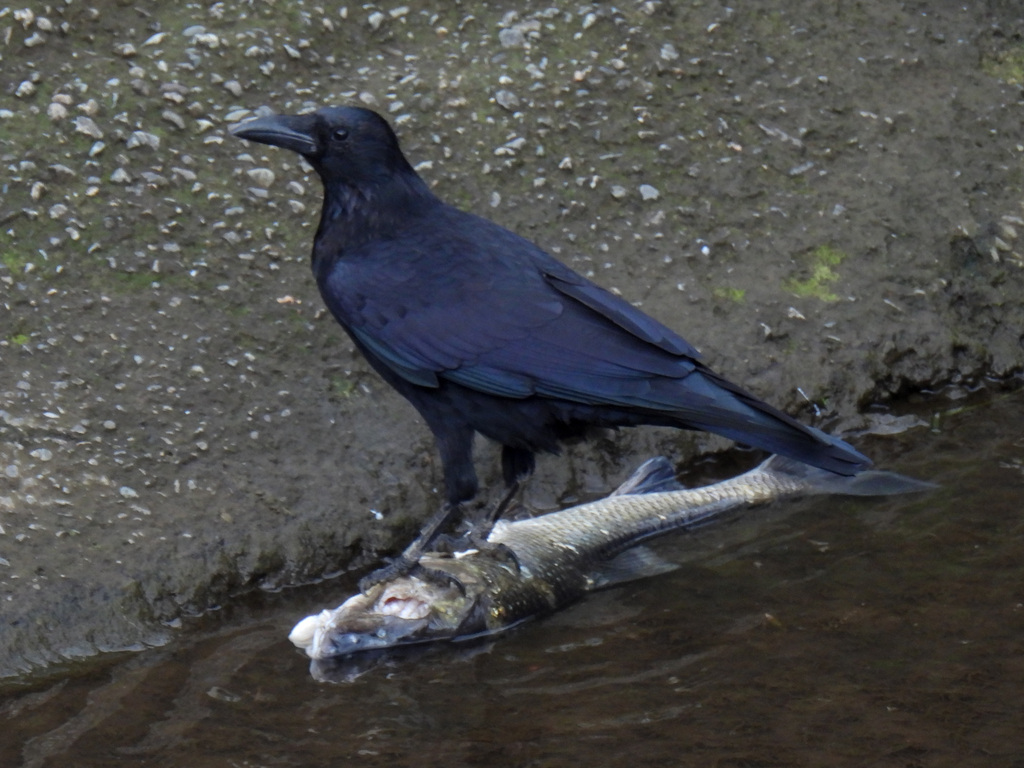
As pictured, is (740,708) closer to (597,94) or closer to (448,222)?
(448,222)

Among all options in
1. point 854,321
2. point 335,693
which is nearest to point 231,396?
point 335,693

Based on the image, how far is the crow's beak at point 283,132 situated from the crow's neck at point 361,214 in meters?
0.17

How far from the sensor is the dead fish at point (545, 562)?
3.98 metres

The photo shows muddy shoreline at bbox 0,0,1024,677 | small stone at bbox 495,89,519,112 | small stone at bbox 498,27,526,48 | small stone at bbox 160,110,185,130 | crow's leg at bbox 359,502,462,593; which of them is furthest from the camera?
small stone at bbox 498,27,526,48

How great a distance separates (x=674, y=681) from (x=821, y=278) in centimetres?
255

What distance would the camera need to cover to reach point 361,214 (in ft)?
15.4

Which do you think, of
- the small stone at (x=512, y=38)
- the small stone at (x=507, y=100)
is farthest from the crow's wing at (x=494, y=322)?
the small stone at (x=512, y=38)

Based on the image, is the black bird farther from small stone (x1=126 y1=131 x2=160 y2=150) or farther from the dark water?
small stone (x1=126 y1=131 x2=160 y2=150)

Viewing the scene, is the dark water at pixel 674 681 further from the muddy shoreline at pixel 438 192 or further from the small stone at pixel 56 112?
the small stone at pixel 56 112

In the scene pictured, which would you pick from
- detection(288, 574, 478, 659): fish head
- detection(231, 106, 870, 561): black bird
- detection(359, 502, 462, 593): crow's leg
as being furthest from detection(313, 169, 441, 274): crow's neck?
detection(288, 574, 478, 659): fish head

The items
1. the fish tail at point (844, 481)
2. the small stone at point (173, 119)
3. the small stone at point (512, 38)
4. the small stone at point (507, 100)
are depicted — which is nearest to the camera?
the fish tail at point (844, 481)

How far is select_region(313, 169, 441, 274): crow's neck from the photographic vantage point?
15.3 feet

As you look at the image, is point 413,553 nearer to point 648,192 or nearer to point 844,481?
point 844,481

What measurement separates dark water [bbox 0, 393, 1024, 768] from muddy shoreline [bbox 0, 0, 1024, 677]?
1.27 ft
